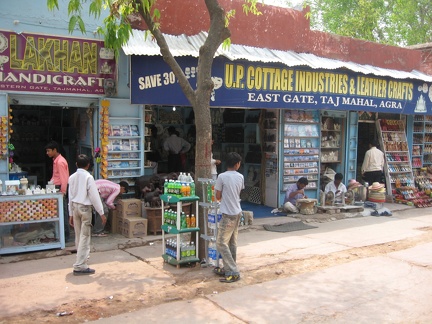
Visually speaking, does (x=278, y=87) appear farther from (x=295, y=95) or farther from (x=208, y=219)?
(x=208, y=219)

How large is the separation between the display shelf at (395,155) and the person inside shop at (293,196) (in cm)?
374

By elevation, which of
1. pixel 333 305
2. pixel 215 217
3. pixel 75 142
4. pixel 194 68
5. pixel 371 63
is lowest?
pixel 333 305

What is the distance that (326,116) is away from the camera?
12258mm

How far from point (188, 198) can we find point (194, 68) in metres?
3.25

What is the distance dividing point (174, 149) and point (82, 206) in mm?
4468

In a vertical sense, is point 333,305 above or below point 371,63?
below

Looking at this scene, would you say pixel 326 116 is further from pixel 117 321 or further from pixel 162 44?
pixel 117 321

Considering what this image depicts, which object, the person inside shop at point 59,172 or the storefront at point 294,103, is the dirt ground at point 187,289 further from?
the storefront at point 294,103

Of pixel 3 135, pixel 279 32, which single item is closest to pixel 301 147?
pixel 279 32

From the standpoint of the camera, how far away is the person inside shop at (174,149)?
10414 millimetres

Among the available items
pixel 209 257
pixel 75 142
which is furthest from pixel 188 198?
pixel 75 142

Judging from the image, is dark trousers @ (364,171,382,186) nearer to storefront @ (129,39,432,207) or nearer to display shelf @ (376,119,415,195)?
storefront @ (129,39,432,207)

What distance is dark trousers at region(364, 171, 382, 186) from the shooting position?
12.5 meters

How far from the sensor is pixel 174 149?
34.2 ft
